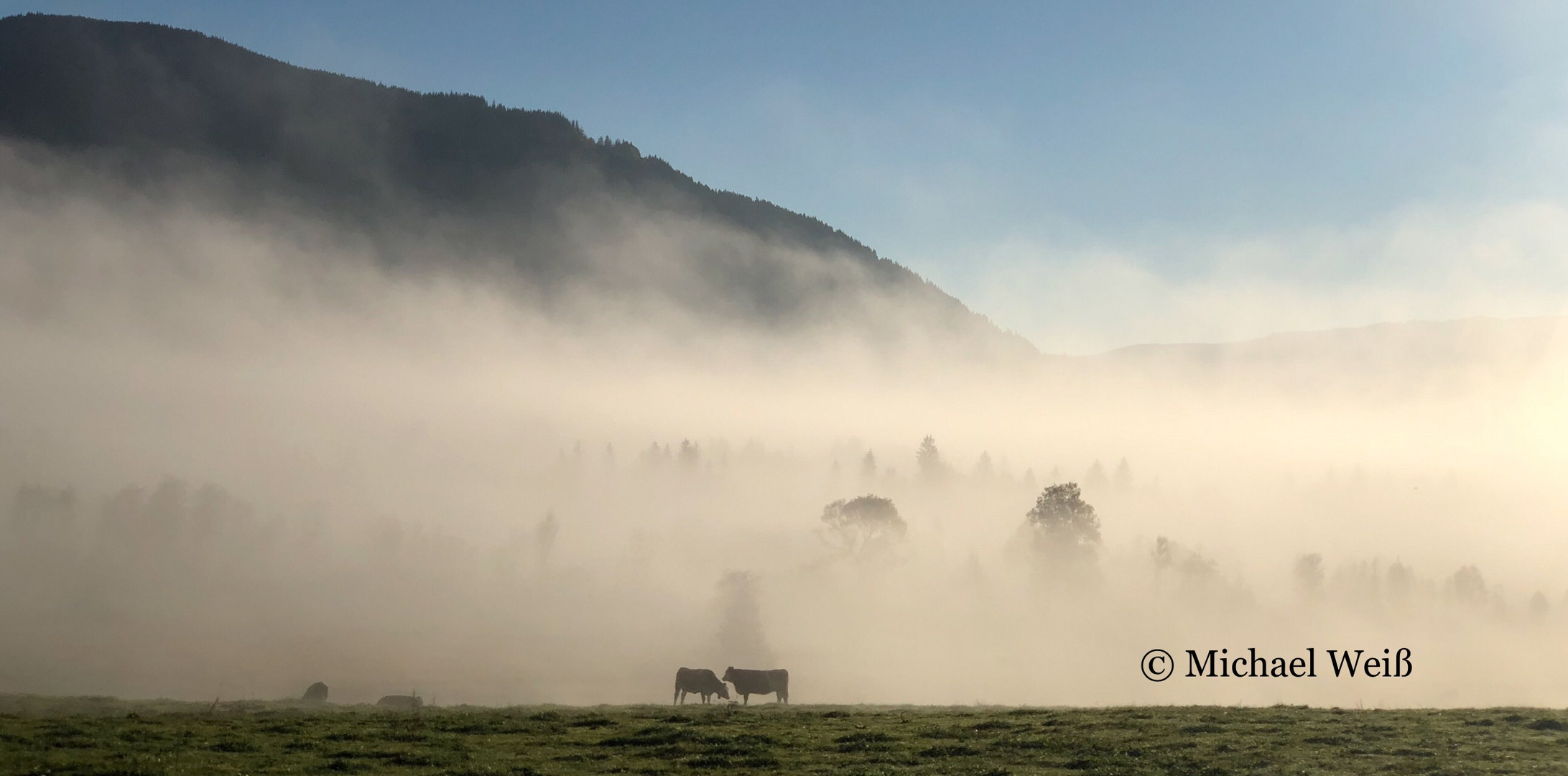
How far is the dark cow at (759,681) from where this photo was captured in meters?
70.9

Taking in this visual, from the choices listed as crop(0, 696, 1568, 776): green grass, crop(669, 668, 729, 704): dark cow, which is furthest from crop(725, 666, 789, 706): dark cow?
crop(0, 696, 1568, 776): green grass

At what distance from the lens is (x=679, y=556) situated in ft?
580

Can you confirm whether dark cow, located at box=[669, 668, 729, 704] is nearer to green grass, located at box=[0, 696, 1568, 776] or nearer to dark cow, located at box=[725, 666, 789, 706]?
dark cow, located at box=[725, 666, 789, 706]

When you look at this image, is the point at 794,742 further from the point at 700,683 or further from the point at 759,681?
the point at 759,681

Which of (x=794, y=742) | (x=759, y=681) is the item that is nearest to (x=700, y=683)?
(x=759, y=681)

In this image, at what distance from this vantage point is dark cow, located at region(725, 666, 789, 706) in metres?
70.9

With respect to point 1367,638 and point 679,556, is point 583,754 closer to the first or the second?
point 679,556

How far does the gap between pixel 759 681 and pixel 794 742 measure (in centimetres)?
3529

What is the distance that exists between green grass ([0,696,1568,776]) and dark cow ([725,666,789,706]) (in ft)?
88.9

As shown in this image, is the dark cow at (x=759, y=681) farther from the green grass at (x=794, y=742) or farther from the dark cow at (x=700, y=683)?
the green grass at (x=794, y=742)

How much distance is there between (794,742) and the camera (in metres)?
37.6

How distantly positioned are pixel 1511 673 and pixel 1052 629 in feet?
216

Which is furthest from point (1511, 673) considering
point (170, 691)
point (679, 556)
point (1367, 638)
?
point (170, 691)

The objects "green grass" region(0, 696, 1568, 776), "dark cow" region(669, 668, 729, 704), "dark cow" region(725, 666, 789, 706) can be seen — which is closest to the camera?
"green grass" region(0, 696, 1568, 776)
